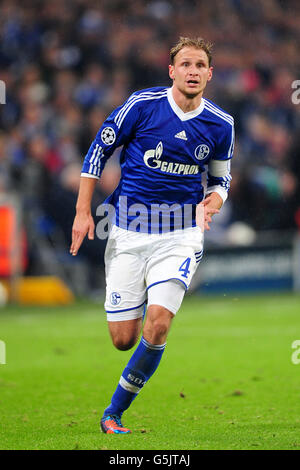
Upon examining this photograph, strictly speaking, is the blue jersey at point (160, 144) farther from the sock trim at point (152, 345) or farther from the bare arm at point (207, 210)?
the sock trim at point (152, 345)

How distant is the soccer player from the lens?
5566mm

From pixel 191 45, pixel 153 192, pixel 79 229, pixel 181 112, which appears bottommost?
pixel 79 229

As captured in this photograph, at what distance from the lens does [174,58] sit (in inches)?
223

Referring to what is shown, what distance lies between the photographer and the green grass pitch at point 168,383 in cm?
525

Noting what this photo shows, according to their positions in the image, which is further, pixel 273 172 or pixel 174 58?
pixel 273 172

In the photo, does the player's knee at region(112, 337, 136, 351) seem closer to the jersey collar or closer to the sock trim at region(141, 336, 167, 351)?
the sock trim at region(141, 336, 167, 351)

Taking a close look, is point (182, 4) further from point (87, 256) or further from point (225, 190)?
point (225, 190)

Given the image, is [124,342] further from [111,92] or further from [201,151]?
[111,92]

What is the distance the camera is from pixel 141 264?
18.7ft

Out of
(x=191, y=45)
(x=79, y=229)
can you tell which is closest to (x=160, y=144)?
(x=191, y=45)

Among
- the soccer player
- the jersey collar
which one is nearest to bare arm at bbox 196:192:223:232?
the soccer player

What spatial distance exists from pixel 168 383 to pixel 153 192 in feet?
7.68

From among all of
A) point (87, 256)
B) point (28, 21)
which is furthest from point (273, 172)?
point (28, 21)
